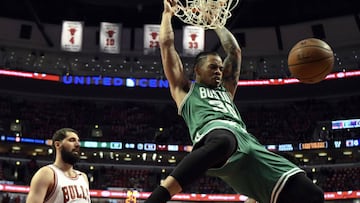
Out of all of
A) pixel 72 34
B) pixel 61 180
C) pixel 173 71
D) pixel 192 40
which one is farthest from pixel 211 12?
pixel 72 34

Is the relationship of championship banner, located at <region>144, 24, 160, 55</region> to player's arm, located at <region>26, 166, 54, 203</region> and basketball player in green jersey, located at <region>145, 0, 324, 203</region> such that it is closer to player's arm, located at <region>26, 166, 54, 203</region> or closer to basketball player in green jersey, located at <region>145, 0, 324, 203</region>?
player's arm, located at <region>26, 166, 54, 203</region>

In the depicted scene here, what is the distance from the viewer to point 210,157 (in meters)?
2.95

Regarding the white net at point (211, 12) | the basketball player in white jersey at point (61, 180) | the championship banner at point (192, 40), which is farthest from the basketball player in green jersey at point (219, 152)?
the championship banner at point (192, 40)

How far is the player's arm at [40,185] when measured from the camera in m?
4.33

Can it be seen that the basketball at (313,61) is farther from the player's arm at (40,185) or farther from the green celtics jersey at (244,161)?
the player's arm at (40,185)

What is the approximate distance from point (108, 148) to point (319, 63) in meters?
21.4

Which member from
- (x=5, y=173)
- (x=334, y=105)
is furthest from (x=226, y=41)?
(x=334, y=105)

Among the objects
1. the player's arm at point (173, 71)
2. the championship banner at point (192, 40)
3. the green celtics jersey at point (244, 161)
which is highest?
the championship banner at point (192, 40)

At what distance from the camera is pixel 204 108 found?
3465 mm

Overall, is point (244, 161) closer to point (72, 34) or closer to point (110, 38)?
point (110, 38)

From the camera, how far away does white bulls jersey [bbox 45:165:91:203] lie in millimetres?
4523

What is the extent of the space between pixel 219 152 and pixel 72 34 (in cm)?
2267

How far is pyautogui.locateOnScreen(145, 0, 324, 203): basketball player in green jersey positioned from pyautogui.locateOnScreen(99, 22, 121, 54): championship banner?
20900 millimetres

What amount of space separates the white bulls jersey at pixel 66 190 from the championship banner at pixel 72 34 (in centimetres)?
2060
